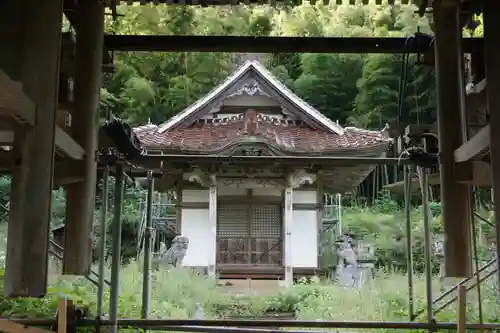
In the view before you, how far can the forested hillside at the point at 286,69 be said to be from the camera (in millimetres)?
23781

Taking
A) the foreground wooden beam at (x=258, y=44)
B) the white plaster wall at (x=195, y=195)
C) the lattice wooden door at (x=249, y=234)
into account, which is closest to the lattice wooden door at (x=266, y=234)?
the lattice wooden door at (x=249, y=234)

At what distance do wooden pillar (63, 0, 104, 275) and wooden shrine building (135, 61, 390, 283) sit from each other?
857cm

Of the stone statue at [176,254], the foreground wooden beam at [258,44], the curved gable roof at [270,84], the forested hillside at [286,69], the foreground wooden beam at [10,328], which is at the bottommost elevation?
the foreground wooden beam at [10,328]

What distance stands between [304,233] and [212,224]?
2.40 meters

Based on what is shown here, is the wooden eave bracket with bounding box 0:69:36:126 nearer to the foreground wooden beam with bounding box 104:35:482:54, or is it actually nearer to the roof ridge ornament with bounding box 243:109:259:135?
the foreground wooden beam with bounding box 104:35:482:54

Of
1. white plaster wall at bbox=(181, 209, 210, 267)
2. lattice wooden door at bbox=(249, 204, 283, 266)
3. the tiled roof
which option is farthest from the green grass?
the tiled roof

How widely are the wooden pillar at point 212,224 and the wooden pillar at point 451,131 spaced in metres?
9.67

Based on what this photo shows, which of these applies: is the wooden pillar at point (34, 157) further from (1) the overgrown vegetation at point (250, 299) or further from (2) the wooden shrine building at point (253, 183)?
(2) the wooden shrine building at point (253, 183)

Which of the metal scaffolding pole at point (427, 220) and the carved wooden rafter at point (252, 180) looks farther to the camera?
the carved wooden rafter at point (252, 180)

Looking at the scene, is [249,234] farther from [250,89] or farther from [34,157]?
[34,157]

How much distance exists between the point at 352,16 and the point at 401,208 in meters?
11.7

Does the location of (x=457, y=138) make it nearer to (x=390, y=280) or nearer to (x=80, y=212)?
(x=80, y=212)

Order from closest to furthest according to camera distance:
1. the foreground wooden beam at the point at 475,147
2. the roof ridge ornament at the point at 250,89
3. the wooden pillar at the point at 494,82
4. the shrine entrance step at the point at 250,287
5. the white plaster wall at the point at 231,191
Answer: the wooden pillar at the point at 494,82
the foreground wooden beam at the point at 475,147
the shrine entrance step at the point at 250,287
the roof ridge ornament at the point at 250,89
the white plaster wall at the point at 231,191

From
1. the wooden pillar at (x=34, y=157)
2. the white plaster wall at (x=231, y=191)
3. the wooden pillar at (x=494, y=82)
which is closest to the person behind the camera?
the wooden pillar at (x=34, y=157)
